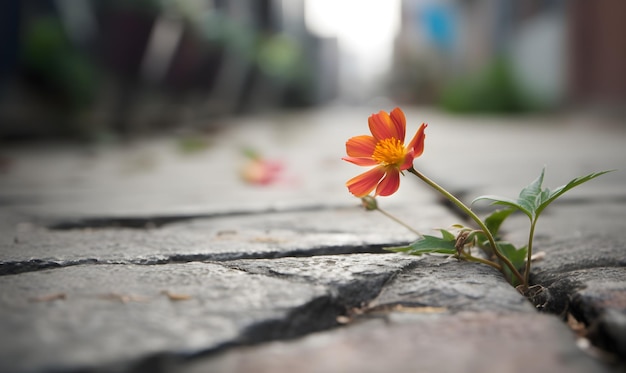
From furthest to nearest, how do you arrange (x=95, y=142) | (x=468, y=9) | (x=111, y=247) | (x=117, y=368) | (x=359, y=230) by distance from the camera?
(x=468, y=9), (x=95, y=142), (x=359, y=230), (x=111, y=247), (x=117, y=368)

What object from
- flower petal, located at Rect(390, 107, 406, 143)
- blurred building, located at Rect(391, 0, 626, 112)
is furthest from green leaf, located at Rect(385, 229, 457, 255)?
blurred building, located at Rect(391, 0, 626, 112)

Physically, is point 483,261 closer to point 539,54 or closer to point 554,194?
point 554,194

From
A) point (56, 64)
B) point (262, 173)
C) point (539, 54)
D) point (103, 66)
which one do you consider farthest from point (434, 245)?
point (539, 54)

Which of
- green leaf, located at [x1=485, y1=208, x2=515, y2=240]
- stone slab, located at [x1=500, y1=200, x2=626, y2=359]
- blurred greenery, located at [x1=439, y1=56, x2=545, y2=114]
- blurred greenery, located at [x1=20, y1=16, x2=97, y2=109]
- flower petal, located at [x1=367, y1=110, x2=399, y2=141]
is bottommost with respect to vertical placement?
stone slab, located at [x1=500, y1=200, x2=626, y2=359]

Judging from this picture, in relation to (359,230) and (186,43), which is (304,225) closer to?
(359,230)

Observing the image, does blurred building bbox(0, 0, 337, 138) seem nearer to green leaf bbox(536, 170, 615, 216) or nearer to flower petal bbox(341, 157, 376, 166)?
flower petal bbox(341, 157, 376, 166)

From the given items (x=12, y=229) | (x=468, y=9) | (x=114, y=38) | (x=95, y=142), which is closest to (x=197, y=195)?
(x=12, y=229)

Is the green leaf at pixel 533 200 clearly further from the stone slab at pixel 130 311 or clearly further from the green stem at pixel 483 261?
the stone slab at pixel 130 311
